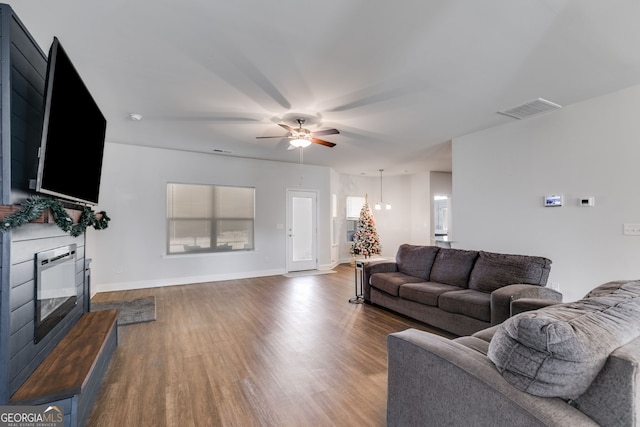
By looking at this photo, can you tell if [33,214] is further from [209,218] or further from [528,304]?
[209,218]

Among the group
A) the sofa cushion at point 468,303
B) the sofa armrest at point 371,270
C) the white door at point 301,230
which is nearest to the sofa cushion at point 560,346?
the sofa cushion at point 468,303

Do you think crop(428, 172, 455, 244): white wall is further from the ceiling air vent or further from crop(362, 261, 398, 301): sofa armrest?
the ceiling air vent

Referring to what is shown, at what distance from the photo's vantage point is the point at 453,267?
13.2 ft

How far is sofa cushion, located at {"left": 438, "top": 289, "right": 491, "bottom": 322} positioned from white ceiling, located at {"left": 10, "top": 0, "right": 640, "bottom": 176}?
2.32 metres

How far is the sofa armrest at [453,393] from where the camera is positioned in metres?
1.10

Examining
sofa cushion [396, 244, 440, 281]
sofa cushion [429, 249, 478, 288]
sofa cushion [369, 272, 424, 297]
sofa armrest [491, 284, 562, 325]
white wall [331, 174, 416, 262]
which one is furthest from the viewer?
white wall [331, 174, 416, 262]

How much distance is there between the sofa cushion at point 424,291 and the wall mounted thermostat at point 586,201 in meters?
1.86

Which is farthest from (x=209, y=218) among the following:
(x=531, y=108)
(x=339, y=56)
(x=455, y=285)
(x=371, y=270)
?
(x=531, y=108)

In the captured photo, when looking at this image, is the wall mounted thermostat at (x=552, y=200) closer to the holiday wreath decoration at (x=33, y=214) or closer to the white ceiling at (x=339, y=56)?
the white ceiling at (x=339, y=56)

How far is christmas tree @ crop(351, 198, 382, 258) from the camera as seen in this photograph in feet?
28.8

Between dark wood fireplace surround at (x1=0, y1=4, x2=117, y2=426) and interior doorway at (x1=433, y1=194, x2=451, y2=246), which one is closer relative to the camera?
dark wood fireplace surround at (x1=0, y1=4, x2=117, y2=426)

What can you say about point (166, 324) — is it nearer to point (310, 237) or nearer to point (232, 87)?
point (232, 87)

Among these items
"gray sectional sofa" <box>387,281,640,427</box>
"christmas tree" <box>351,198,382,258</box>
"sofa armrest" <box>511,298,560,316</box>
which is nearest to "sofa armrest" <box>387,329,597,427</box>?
"gray sectional sofa" <box>387,281,640,427</box>

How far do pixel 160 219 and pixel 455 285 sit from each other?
215 inches
